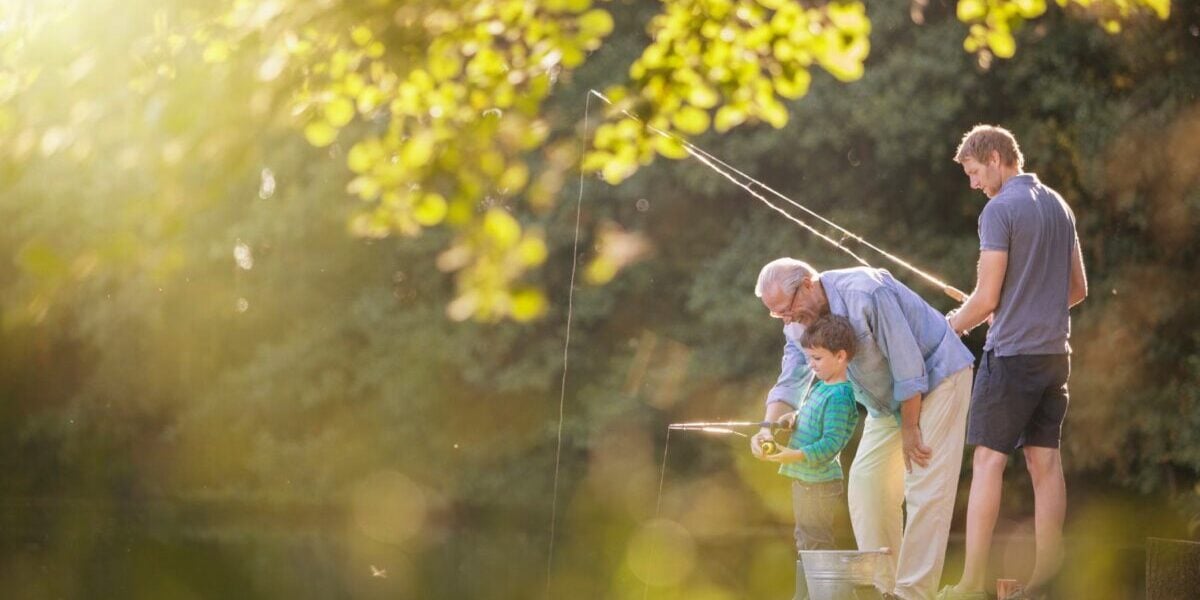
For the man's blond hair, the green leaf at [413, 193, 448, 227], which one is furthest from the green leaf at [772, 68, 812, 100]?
the green leaf at [413, 193, 448, 227]

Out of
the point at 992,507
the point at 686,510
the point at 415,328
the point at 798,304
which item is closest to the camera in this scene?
the point at 798,304

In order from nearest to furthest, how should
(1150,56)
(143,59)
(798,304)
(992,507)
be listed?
1. (143,59)
2. (798,304)
3. (992,507)
4. (1150,56)

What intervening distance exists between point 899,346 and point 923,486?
1.58 feet

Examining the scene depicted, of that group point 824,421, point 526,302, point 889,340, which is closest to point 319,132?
point 526,302

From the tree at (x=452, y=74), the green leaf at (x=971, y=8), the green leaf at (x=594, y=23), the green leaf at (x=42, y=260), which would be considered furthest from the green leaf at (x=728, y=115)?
the green leaf at (x=42, y=260)

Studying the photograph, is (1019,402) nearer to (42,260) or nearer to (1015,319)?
(1015,319)

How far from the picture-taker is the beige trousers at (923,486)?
5.45 m

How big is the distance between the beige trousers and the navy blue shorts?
6.0 inches

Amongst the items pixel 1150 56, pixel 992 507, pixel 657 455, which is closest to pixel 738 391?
pixel 657 455

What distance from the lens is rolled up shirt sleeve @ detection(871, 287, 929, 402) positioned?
17.6 feet

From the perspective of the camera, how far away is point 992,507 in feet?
18.8

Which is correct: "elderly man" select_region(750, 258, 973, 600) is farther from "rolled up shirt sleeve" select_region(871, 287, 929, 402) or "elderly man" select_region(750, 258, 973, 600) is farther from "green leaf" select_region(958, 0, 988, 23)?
"green leaf" select_region(958, 0, 988, 23)

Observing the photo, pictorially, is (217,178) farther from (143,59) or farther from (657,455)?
(657,455)

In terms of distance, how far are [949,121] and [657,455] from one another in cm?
439
